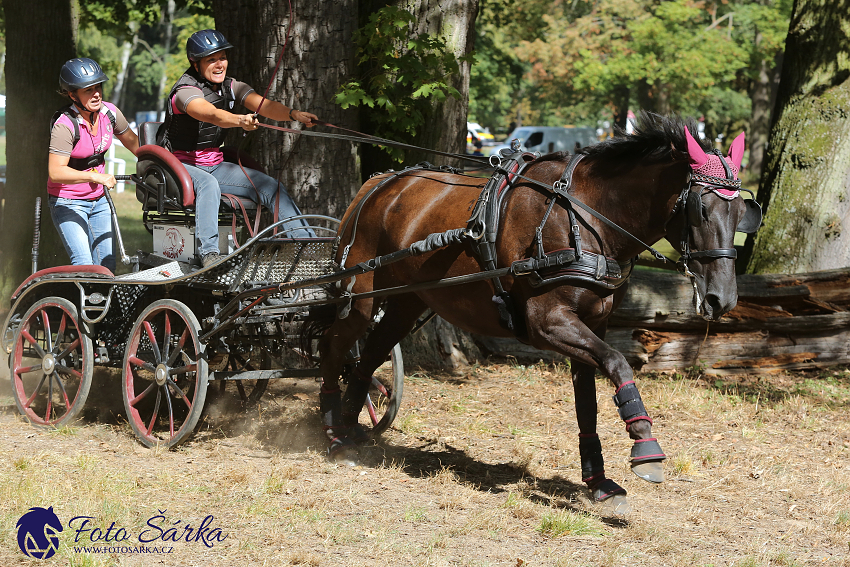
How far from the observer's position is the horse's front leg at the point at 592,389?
163 inches

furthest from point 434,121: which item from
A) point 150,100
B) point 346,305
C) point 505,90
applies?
point 150,100

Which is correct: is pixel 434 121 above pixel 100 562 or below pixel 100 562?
above

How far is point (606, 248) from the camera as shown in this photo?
4434 mm

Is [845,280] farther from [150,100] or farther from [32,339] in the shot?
[150,100]

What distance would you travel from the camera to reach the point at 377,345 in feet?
19.2

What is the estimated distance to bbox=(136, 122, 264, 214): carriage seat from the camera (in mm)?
5410

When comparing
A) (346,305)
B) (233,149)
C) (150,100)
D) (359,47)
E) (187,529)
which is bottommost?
(187,529)

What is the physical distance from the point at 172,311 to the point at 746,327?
5.30m

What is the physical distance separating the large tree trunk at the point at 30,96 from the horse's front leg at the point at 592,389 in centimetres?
677

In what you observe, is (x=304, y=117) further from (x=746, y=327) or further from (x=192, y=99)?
(x=746, y=327)

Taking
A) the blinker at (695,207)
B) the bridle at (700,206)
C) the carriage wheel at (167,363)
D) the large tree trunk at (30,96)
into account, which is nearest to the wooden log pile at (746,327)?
the bridle at (700,206)

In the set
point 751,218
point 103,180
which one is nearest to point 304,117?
point 103,180

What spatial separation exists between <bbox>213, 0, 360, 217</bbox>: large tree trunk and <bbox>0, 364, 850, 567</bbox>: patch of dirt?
6.15 feet

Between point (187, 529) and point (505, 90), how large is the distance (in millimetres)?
57763
